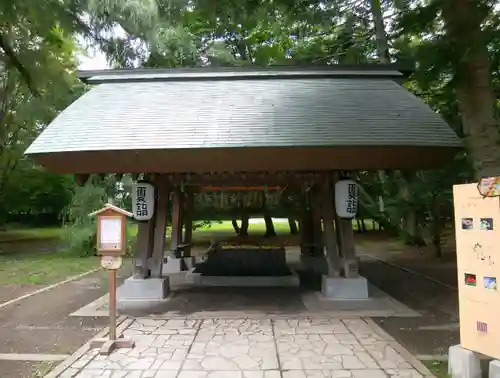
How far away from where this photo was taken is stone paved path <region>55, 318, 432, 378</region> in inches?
183

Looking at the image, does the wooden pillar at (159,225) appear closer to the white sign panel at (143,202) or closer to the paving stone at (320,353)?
the white sign panel at (143,202)

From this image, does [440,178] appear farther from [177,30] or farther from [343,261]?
[177,30]

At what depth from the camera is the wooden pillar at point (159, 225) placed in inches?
336

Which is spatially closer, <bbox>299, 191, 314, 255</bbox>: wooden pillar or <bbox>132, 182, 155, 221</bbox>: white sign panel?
<bbox>132, 182, 155, 221</bbox>: white sign panel

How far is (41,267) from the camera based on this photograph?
13.4 metres

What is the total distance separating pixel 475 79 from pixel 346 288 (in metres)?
4.82

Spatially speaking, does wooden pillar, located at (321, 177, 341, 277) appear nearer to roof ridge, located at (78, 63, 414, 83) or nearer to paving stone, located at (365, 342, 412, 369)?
roof ridge, located at (78, 63, 414, 83)

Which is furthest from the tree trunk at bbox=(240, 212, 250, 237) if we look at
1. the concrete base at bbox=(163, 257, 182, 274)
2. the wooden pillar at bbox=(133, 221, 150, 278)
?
the wooden pillar at bbox=(133, 221, 150, 278)

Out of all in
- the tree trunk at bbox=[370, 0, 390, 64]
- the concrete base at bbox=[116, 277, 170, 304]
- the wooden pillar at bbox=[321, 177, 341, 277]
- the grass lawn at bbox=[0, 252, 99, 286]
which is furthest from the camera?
the tree trunk at bbox=[370, 0, 390, 64]

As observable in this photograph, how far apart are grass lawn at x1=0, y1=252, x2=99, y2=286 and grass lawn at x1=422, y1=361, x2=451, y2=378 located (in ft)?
29.8

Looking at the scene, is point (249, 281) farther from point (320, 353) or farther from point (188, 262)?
point (320, 353)

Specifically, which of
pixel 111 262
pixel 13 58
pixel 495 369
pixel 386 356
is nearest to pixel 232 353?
pixel 386 356

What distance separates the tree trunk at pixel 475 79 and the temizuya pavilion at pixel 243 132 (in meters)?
2.09

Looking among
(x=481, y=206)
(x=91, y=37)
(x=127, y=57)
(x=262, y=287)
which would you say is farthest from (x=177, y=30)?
(x=481, y=206)
